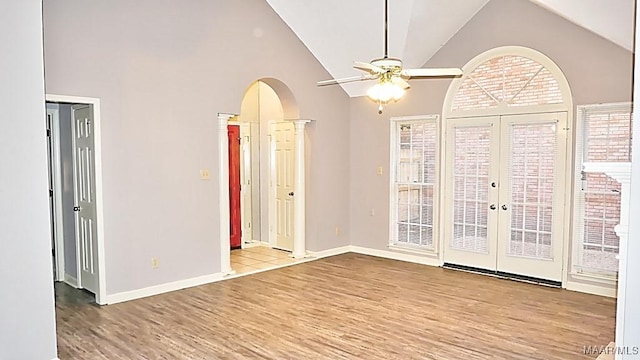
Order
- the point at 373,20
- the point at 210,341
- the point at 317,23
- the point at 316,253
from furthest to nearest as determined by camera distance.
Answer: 1. the point at 316,253
2. the point at 317,23
3. the point at 373,20
4. the point at 210,341

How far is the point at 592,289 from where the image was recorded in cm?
532

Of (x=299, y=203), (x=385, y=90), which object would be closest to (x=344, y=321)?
(x=385, y=90)

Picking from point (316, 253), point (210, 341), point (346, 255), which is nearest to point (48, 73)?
point (210, 341)

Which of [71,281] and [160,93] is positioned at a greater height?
[160,93]

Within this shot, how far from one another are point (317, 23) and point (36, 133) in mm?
3981

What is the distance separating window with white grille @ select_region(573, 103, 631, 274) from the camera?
5074mm

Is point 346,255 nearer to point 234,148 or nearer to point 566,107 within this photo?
point 234,148

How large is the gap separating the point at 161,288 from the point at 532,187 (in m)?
4.50

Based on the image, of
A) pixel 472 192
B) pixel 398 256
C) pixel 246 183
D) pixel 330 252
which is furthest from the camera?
pixel 246 183

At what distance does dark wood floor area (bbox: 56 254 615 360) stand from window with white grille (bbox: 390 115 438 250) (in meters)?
1.05

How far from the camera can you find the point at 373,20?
579cm

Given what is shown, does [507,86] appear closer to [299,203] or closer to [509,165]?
[509,165]

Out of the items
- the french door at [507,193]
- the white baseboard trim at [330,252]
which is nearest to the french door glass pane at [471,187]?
the french door at [507,193]

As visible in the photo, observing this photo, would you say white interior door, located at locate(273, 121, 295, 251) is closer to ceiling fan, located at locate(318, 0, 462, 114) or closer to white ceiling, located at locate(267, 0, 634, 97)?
white ceiling, located at locate(267, 0, 634, 97)
